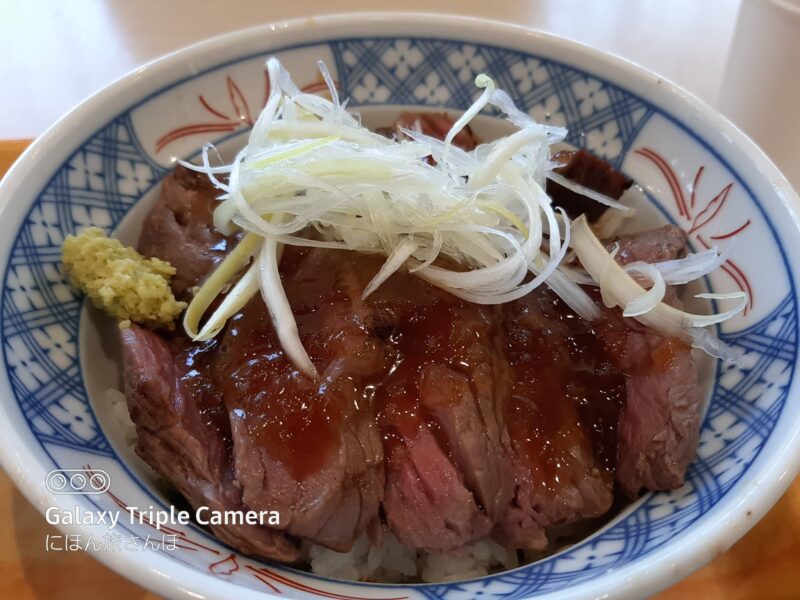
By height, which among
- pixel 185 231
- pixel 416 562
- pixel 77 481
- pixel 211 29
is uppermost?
pixel 211 29

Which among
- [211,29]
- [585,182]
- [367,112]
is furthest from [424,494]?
[211,29]

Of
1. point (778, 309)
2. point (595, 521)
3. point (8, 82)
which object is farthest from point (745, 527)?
point (8, 82)

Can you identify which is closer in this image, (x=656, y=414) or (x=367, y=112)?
(x=656, y=414)

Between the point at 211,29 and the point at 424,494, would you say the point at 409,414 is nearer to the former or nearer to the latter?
the point at 424,494

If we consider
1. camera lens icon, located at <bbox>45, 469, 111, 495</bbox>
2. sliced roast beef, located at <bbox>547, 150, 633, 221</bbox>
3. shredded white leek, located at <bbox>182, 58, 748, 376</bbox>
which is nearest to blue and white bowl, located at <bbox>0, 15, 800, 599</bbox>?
camera lens icon, located at <bbox>45, 469, 111, 495</bbox>

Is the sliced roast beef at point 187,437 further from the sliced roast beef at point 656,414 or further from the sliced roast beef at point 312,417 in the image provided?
the sliced roast beef at point 656,414

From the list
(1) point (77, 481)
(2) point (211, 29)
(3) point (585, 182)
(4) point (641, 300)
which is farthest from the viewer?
(2) point (211, 29)

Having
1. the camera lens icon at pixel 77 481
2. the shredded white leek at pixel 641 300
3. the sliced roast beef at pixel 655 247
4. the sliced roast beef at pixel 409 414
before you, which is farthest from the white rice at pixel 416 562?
the sliced roast beef at pixel 655 247
